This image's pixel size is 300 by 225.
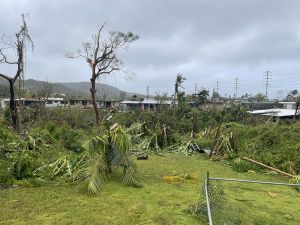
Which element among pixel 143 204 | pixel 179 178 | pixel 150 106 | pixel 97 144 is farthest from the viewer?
pixel 150 106

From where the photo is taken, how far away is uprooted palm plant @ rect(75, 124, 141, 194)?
23.4 feet

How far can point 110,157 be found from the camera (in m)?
7.53

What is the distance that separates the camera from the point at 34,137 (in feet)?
33.1

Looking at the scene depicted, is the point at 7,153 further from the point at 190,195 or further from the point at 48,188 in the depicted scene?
the point at 190,195

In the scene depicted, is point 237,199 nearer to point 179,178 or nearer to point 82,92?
point 179,178

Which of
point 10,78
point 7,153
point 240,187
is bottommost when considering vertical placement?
point 240,187

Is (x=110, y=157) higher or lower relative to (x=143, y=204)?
higher

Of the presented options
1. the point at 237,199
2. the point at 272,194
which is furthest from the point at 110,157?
the point at 272,194

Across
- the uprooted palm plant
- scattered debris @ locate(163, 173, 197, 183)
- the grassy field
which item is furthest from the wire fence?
the uprooted palm plant

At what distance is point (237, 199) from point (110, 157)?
274 centimetres

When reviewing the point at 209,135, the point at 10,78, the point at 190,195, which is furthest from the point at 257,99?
the point at 190,195

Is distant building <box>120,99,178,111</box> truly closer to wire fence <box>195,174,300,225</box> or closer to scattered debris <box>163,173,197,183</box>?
scattered debris <box>163,173,197,183</box>

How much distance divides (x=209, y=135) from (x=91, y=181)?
933cm

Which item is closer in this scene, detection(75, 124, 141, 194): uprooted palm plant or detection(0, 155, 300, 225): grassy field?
detection(0, 155, 300, 225): grassy field
